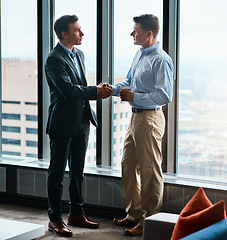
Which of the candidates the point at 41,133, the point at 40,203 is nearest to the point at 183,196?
the point at 40,203

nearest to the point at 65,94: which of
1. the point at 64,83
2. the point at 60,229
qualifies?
the point at 64,83

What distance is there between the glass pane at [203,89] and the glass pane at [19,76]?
6.11 ft

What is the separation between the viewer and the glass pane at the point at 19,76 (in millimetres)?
5730

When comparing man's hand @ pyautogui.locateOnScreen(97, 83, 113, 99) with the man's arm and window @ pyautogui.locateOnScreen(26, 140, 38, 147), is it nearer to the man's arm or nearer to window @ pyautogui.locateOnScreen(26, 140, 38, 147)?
the man's arm

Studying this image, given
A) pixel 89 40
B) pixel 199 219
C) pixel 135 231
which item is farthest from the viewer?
pixel 89 40

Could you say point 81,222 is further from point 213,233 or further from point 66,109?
point 213,233

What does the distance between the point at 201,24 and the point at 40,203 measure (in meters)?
2.48

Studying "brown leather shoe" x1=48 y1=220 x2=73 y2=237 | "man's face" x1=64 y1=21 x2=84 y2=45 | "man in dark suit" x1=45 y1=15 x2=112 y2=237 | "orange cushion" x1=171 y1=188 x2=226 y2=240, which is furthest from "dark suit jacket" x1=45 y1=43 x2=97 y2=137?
"orange cushion" x1=171 y1=188 x2=226 y2=240

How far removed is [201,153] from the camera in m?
4.73

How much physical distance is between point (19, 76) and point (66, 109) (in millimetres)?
1810

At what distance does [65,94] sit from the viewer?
4.15 metres

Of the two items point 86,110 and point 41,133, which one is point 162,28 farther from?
point 41,133

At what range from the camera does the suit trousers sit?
427 cm

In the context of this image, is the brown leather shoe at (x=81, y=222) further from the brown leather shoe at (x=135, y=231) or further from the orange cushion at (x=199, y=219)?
the orange cushion at (x=199, y=219)
